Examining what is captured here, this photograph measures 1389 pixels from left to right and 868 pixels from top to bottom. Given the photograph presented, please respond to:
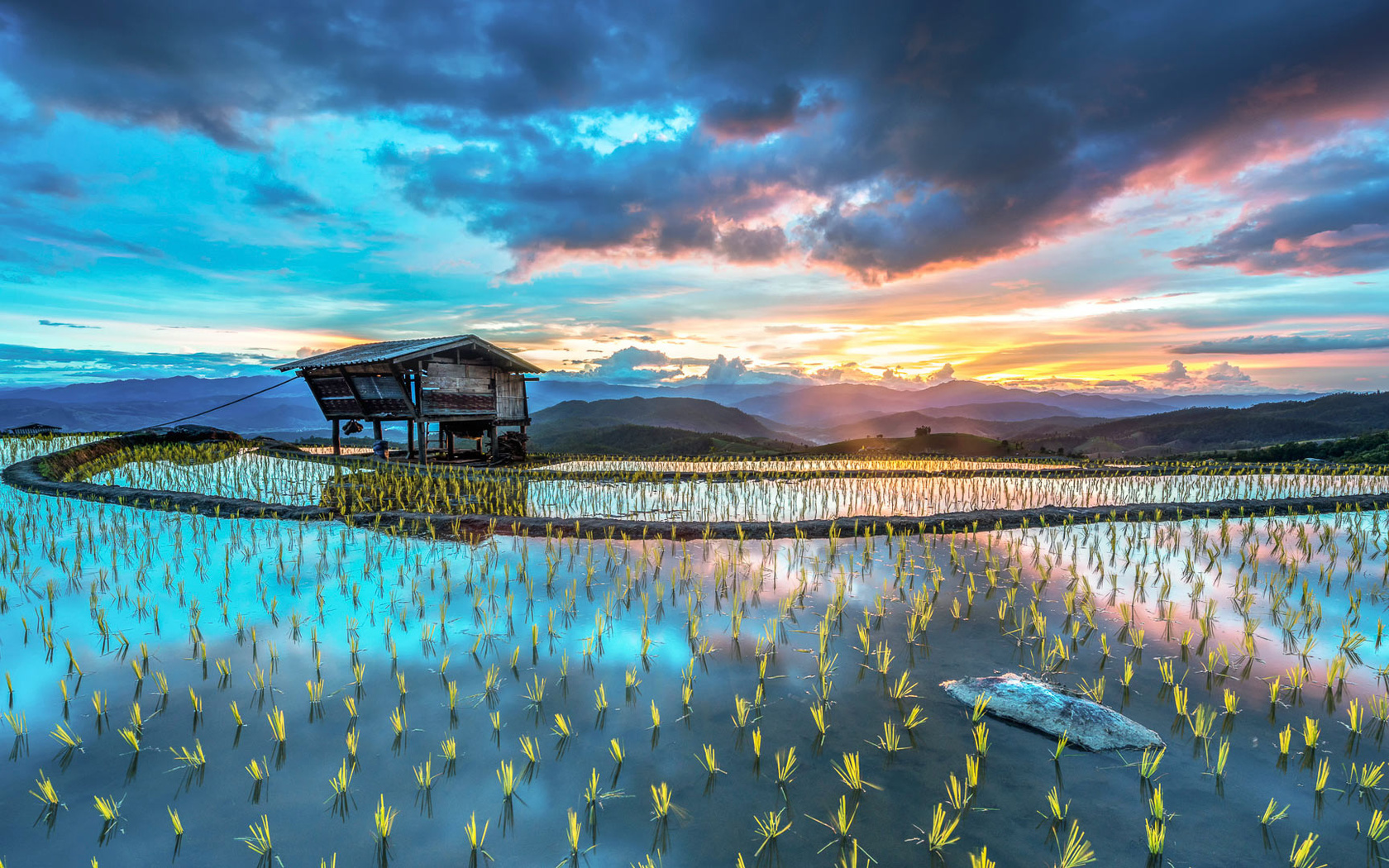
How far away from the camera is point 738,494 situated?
43.1ft

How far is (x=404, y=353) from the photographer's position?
1598cm

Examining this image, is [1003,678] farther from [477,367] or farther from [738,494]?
[477,367]

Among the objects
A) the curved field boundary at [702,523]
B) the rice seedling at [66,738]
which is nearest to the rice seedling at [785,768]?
the rice seedling at [66,738]

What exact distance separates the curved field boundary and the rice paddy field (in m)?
0.87

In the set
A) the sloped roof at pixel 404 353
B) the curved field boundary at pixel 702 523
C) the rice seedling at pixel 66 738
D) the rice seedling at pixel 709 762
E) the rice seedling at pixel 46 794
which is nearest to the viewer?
the rice seedling at pixel 46 794

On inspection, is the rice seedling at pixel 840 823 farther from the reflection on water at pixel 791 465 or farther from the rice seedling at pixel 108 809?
the reflection on water at pixel 791 465

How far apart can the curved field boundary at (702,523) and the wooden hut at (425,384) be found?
20.9 feet

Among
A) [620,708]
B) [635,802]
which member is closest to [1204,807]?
[635,802]

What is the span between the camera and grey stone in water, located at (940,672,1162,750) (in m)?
3.48

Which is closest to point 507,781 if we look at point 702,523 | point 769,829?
point 769,829

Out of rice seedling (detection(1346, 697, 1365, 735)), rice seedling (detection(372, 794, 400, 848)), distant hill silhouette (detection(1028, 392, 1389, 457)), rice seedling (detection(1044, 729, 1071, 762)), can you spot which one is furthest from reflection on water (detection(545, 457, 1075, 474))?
distant hill silhouette (detection(1028, 392, 1389, 457))

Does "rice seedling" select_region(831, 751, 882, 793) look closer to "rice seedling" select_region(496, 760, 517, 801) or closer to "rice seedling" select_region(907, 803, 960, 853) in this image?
"rice seedling" select_region(907, 803, 960, 853)

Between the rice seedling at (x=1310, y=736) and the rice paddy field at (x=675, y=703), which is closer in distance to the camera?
the rice paddy field at (x=675, y=703)

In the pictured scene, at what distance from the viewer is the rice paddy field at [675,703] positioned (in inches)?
111
